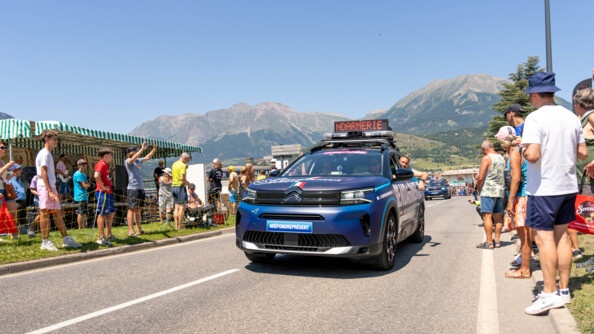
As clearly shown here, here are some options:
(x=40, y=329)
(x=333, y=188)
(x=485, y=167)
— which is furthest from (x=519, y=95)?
(x=40, y=329)

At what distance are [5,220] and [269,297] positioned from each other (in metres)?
7.29

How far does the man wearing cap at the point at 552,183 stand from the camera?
13.7ft

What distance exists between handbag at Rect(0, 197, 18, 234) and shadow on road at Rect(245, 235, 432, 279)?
5.92m

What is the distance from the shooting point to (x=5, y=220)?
9.40 metres

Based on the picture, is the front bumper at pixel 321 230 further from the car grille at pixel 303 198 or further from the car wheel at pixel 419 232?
the car wheel at pixel 419 232

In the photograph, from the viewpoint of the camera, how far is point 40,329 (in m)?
3.95

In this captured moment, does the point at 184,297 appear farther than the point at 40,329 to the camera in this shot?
Yes

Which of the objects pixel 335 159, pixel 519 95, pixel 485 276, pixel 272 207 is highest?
pixel 519 95

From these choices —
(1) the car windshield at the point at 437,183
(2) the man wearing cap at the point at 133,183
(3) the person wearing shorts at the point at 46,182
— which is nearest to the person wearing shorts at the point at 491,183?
(2) the man wearing cap at the point at 133,183

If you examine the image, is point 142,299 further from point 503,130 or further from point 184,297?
point 503,130

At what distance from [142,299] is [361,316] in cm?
239

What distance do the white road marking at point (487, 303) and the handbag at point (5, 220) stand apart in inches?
360

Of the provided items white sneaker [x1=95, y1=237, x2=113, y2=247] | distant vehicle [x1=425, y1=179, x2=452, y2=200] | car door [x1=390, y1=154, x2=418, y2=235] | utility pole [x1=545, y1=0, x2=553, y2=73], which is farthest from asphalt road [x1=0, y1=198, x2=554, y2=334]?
distant vehicle [x1=425, y1=179, x2=452, y2=200]

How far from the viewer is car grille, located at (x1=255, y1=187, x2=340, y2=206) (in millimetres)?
5680
